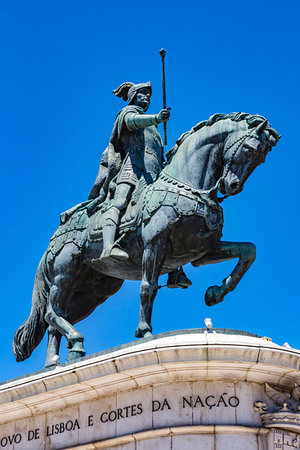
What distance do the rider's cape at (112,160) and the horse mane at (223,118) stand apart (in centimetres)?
105

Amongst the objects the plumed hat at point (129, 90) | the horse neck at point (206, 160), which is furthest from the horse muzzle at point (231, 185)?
the plumed hat at point (129, 90)

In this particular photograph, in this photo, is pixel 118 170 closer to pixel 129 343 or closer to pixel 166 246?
pixel 166 246

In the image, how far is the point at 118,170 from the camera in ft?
62.0

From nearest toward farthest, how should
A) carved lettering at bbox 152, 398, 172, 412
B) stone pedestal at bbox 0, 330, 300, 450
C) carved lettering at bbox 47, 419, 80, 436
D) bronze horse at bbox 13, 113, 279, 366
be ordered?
stone pedestal at bbox 0, 330, 300, 450 < carved lettering at bbox 152, 398, 172, 412 < carved lettering at bbox 47, 419, 80, 436 < bronze horse at bbox 13, 113, 279, 366

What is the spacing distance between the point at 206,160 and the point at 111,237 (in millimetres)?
2172

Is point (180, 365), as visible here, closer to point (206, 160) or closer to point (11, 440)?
point (11, 440)

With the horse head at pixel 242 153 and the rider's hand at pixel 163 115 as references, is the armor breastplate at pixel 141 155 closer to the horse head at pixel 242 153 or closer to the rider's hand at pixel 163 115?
→ the rider's hand at pixel 163 115

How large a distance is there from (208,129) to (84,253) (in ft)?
11.0

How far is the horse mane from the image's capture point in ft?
56.3

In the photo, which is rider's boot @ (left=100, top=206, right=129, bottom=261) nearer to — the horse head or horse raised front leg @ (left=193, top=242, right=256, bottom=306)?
horse raised front leg @ (left=193, top=242, right=256, bottom=306)

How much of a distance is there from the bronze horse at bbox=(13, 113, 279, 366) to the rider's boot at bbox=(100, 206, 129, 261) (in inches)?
6.6

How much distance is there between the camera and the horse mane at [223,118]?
17.2 meters

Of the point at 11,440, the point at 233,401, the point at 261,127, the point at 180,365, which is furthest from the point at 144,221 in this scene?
the point at 11,440

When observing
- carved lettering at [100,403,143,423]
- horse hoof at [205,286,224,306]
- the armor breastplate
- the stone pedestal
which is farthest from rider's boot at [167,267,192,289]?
carved lettering at [100,403,143,423]
